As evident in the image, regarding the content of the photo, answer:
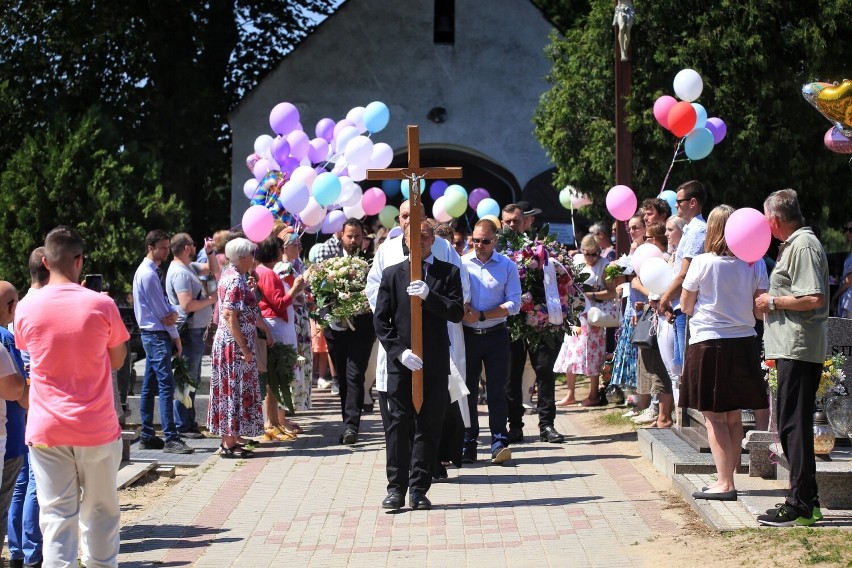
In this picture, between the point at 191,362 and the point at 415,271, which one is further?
the point at 191,362

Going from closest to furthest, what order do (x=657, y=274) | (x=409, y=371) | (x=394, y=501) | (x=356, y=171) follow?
(x=394, y=501) < (x=409, y=371) < (x=657, y=274) < (x=356, y=171)

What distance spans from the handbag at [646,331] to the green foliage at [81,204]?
10.4 meters

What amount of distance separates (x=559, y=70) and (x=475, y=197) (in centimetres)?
249

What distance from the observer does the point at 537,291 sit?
1205 centimetres

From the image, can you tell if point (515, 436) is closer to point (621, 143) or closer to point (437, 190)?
point (621, 143)

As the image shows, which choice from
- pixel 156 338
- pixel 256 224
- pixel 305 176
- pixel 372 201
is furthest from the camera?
pixel 372 201

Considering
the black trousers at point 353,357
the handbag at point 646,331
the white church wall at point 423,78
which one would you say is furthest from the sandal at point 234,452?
the white church wall at point 423,78

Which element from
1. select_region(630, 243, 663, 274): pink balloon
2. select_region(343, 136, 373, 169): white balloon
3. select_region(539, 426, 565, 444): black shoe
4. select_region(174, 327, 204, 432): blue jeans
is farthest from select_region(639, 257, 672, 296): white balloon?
select_region(343, 136, 373, 169): white balloon

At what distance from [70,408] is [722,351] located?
13.9 feet

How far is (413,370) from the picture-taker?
8.93 meters

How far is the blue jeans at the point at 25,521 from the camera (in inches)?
289

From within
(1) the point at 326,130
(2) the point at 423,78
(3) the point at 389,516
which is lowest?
(3) the point at 389,516

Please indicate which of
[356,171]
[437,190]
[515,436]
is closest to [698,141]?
[515,436]

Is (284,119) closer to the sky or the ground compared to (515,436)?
closer to the sky
